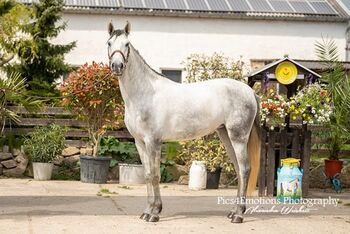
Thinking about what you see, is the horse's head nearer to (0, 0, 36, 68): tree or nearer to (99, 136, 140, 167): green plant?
(99, 136, 140, 167): green plant

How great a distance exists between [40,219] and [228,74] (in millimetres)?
6651

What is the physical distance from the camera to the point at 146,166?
24.1 ft

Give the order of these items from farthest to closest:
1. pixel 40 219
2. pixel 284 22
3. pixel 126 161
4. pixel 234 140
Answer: pixel 284 22 < pixel 126 161 < pixel 234 140 < pixel 40 219

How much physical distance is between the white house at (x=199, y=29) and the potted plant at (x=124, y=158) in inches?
211

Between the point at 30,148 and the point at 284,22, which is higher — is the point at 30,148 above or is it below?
below

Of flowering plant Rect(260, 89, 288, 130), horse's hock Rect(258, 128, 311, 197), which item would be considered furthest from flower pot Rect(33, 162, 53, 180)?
flowering plant Rect(260, 89, 288, 130)

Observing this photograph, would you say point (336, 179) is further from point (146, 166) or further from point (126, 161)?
point (146, 166)

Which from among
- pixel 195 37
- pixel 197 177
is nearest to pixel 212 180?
pixel 197 177

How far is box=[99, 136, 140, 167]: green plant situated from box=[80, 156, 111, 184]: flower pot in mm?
611

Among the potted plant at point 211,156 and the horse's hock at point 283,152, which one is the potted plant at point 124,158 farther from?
the horse's hock at point 283,152

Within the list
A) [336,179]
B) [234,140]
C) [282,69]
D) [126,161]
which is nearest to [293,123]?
[336,179]

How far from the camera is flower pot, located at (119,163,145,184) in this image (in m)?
11.7

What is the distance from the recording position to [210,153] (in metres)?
11.6

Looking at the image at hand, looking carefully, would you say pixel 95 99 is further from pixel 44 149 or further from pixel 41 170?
pixel 41 170
